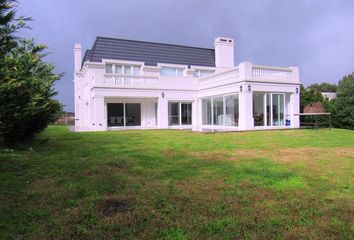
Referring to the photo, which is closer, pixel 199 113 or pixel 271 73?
pixel 271 73

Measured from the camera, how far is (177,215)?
389cm

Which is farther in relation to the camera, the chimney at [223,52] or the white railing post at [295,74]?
the chimney at [223,52]

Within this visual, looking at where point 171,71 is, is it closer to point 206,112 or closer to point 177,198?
point 206,112

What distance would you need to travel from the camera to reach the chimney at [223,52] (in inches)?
1236

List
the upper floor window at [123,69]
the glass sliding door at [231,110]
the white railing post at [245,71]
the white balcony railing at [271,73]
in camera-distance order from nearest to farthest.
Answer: the white railing post at [245,71] < the white balcony railing at [271,73] < the glass sliding door at [231,110] < the upper floor window at [123,69]

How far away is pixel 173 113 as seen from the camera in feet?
87.7

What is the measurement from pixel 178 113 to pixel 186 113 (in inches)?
33.9

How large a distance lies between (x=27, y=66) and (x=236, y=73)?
14158mm

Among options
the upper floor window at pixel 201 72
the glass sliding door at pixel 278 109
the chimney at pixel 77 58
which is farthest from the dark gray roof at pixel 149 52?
the glass sliding door at pixel 278 109

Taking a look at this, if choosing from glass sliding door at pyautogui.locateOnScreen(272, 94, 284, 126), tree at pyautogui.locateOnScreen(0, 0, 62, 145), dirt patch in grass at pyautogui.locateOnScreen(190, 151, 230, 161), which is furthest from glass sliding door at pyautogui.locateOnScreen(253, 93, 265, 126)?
tree at pyautogui.locateOnScreen(0, 0, 62, 145)

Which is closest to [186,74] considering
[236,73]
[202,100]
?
[202,100]

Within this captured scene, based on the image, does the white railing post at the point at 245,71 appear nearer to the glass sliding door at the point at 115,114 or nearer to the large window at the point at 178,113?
the large window at the point at 178,113

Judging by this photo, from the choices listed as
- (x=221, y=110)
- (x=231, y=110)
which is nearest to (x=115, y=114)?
(x=221, y=110)

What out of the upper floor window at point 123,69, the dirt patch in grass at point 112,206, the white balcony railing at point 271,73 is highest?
the upper floor window at point 123,69
